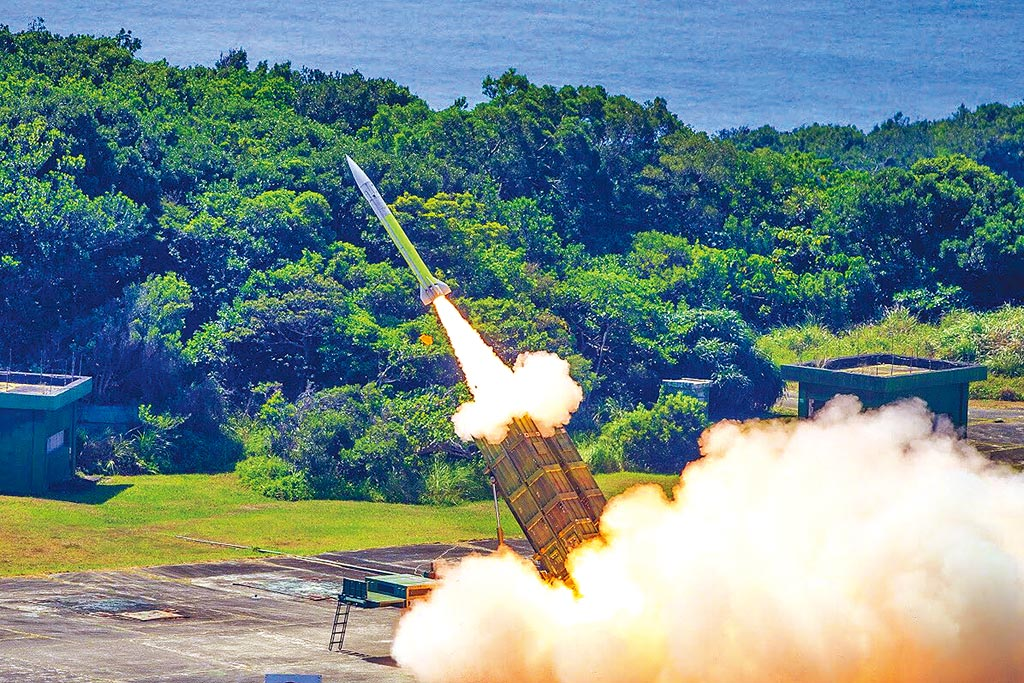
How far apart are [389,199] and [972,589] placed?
6131 cm

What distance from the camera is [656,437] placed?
283 ft

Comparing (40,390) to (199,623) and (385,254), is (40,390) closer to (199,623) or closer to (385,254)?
(199,623)

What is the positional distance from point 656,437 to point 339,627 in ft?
106

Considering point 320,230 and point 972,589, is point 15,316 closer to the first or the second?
point 320,230

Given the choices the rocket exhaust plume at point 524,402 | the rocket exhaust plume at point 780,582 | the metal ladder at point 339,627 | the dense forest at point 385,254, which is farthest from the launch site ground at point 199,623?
the dense forest at point 385,254

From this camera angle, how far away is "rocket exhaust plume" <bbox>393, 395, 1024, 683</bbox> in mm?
44281

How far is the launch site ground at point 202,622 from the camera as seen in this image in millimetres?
50031

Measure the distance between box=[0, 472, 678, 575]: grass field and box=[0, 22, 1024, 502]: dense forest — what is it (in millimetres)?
2416

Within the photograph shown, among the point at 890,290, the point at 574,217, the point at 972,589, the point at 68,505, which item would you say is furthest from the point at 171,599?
the point at 890,290

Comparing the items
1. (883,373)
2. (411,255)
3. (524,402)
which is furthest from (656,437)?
(524,402)

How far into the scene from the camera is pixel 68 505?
244 ft

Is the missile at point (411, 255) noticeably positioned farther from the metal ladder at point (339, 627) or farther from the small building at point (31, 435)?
the small building at point (31, 435)

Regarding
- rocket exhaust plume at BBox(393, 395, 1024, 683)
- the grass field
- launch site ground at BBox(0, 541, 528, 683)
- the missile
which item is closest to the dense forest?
the grass field

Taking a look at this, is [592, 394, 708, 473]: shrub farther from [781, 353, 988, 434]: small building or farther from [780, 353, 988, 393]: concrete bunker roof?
[781, 353, 988, 434]: small building
